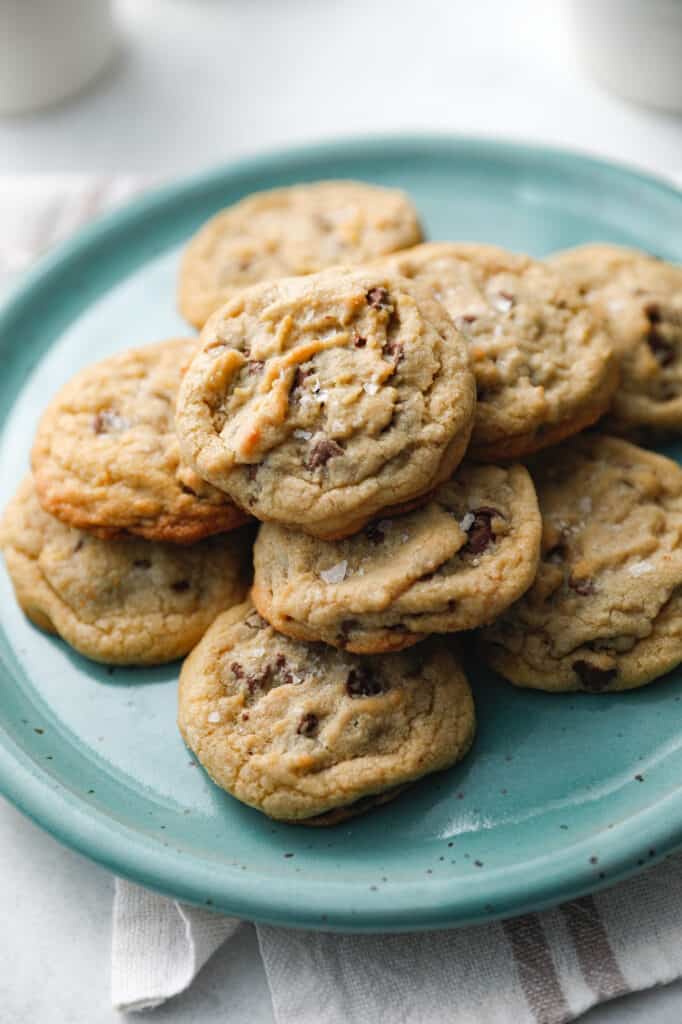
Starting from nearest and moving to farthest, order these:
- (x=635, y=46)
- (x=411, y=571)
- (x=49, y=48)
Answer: (x=411, y=571) < (x=635, y=46) < (x=49, y=48)

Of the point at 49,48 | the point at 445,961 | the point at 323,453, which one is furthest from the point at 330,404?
the point at 49,48

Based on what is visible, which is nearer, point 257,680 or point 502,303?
point 257,680

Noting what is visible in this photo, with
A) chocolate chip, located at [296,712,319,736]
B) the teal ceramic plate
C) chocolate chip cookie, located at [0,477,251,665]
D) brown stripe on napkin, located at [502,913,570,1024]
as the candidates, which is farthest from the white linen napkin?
chocolate chip cookie, located at [0,477,251,665]

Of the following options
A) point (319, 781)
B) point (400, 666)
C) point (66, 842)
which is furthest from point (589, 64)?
point (66, 842)

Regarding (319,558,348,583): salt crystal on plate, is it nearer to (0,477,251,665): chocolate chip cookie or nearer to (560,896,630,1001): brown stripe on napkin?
(0,477,251,665): chocolate chip cookie

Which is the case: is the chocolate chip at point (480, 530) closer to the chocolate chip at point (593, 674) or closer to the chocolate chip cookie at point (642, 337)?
the chocolate chip at point (593, 674)

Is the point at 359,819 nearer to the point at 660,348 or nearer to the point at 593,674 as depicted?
the point at 593,674
